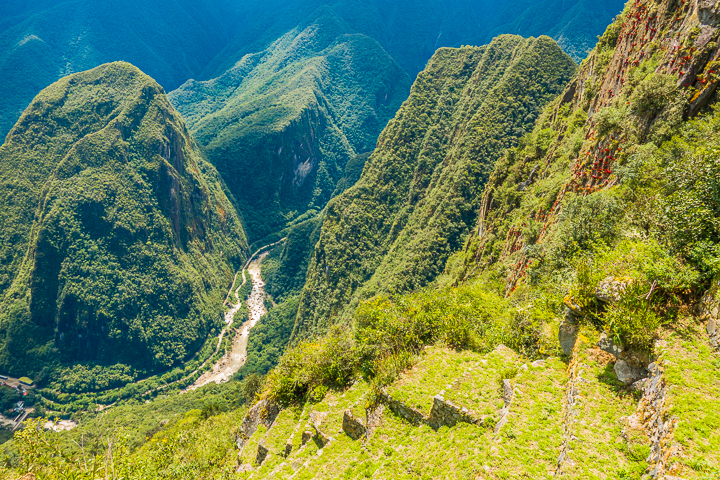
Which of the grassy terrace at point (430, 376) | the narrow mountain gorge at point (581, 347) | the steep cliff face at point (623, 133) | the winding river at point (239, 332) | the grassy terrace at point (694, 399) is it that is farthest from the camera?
the winding river at point (239, 332)

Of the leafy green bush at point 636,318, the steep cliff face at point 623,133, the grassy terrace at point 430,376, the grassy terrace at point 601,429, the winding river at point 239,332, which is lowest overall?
the winding river at point 239,332

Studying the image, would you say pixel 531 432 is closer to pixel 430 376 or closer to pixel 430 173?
pixel 430 376

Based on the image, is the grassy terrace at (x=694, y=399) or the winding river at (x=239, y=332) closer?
the grassy terrace at (x=694, y=399)

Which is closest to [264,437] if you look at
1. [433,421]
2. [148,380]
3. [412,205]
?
[433,421]

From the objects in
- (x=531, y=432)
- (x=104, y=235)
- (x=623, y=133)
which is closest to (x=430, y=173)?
(x=623, y=133)

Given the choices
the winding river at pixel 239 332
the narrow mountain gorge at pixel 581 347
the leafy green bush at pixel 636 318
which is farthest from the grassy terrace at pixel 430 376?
the winding river at pixel 239 332

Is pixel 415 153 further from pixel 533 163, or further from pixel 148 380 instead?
pixel 148 380

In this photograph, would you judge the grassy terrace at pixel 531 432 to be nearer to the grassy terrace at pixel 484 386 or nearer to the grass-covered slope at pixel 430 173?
the grassy terrace at pixel 484 386
